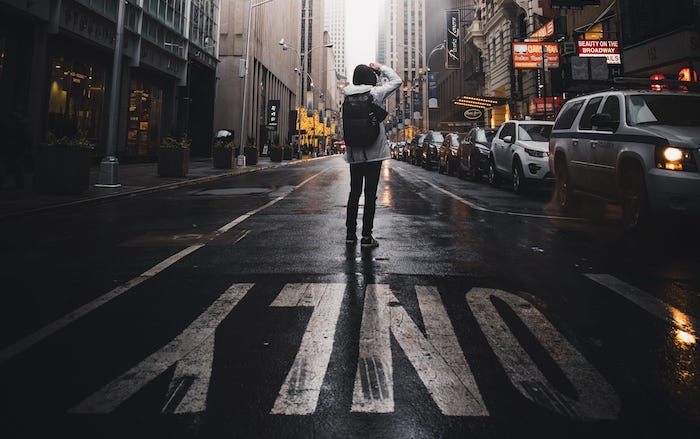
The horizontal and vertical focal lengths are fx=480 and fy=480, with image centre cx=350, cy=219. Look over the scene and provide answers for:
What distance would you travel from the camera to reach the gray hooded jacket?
19.0ft

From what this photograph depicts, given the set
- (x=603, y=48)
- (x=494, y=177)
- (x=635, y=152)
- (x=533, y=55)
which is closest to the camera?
(x=635, y=152)

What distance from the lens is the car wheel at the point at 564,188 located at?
360 inches

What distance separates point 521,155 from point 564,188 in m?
3.31

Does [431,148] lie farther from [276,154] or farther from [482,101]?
[276,154]

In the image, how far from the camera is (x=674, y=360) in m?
2.67

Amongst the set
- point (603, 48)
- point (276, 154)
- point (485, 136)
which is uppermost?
point (603, 48)

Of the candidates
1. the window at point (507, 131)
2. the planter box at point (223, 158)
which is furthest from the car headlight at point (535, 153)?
the planter box at point (223, 158)

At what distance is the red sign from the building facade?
59.2ft

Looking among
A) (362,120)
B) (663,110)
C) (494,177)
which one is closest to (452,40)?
(494,177)

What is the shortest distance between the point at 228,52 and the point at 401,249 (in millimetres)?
44084

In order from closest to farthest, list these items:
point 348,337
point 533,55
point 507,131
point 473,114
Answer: point 348,337
point 507,131
point 533,55
point 473,114

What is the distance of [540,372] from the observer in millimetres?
2512

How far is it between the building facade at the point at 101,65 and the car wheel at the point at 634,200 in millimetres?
11261

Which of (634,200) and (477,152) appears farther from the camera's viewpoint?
(477,152)
